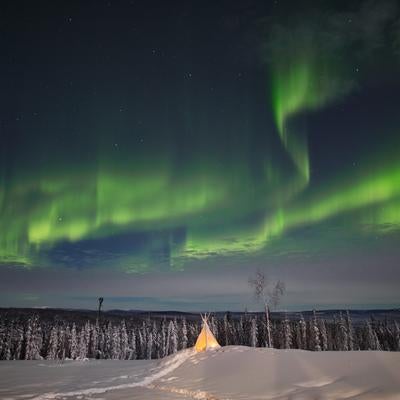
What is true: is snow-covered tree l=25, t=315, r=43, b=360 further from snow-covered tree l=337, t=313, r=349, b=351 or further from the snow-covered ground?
snow-covered tree l=337, t=313, r=349, b=351

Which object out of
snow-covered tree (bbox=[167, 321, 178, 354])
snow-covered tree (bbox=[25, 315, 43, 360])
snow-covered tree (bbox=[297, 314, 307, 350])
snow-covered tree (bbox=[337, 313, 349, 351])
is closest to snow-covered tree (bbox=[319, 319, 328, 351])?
snow-covered tree (bbox=[337, 313, 349, 351])

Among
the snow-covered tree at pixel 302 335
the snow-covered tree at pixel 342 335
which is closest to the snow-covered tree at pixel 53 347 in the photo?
the snow-covered tree at pixel 302 335

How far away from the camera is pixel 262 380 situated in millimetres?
16734

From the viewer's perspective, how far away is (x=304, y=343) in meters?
72.8

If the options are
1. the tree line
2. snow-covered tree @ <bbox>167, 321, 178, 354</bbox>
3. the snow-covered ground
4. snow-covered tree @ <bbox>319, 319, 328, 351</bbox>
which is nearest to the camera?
the snow-covered ground

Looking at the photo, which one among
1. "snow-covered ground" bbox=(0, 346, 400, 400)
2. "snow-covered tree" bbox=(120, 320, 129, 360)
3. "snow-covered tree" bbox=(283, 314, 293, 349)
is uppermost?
"snow-covered ground" bbox=(0, 346, 400, 400)

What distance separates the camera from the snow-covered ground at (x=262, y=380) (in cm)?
1262

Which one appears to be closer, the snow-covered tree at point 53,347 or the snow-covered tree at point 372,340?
the snow-covered tree at point 372,340

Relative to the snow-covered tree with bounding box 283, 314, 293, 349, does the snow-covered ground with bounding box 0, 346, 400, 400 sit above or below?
above

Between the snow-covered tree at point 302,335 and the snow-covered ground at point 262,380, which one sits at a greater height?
the snow-covered ground at point 262,380

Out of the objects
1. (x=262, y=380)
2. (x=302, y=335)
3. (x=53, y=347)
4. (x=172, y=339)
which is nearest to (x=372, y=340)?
(x=302, y=335)

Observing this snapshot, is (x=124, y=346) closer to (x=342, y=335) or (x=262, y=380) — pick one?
(x=342, y=335)

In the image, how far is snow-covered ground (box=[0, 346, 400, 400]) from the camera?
1262 centimetres

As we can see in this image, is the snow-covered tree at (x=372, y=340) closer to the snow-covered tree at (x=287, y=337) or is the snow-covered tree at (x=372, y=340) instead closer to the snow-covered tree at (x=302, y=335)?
the snow-covered tree at (x=302, y=335)
